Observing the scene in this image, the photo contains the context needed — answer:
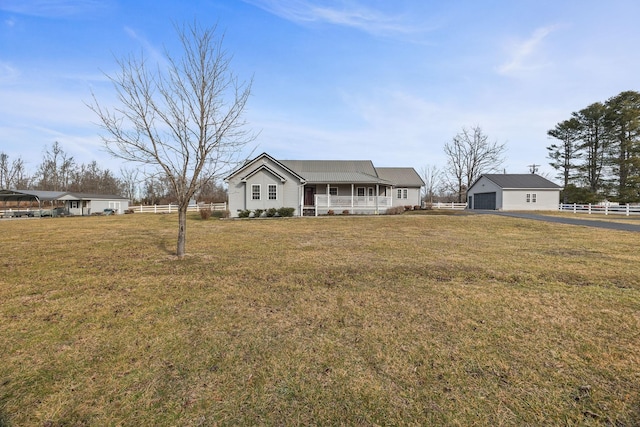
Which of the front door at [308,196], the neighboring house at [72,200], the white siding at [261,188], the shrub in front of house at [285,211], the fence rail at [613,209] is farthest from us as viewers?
the neighboring house at [72,200]

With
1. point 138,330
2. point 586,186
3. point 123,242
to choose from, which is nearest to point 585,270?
point 138,330

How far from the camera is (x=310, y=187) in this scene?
27594mm

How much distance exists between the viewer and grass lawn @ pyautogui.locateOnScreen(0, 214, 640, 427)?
2.38m

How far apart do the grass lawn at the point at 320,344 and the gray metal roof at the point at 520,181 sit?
1209 inches

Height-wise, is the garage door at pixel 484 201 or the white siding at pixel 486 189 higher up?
the white siding at pixel 486 189

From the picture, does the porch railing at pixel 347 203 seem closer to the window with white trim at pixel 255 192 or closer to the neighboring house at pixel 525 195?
the window with white trim at pixel 255 192

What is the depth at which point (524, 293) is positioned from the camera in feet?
16.9

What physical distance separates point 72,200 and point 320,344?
45.6 meters

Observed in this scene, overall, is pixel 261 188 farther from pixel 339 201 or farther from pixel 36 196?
pixel 36 196

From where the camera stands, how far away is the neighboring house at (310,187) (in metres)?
23.3

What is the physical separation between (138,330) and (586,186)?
2017 inches

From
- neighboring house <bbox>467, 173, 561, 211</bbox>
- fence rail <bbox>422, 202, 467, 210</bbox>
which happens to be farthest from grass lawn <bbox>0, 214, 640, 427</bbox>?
fence rail <bbox>422, 202, 467, 210</bbox>

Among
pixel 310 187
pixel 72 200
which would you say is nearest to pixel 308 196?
pixel 310 187

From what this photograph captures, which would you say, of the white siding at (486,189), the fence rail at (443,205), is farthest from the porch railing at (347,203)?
the white siding at (486,189)
